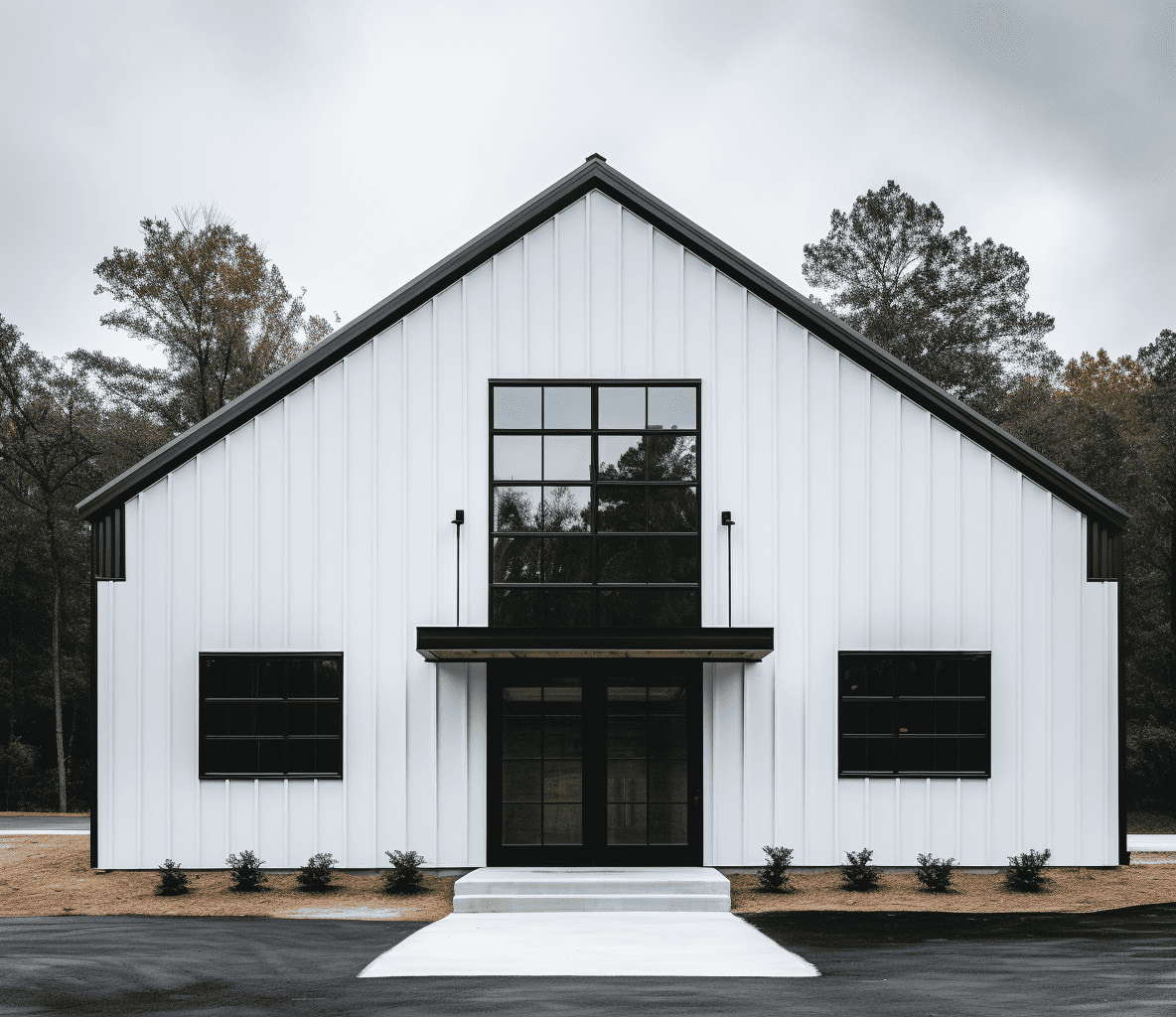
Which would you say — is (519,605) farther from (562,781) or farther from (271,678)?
A: (271,678)

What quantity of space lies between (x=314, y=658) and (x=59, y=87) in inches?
1142

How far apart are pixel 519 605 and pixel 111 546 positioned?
508 cm

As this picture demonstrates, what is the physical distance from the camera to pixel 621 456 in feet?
42.6

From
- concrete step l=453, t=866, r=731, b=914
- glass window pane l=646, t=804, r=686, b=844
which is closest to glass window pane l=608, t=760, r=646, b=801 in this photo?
glass window pane l=646, t=804, r=686, b=844

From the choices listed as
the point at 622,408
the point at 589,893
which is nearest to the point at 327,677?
the point at 589,893

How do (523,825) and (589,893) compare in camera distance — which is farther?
(523,825)

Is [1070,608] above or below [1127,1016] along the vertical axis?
above

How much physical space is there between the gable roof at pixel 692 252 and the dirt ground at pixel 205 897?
14.3 ft

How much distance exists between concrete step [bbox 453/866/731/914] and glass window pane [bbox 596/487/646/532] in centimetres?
408

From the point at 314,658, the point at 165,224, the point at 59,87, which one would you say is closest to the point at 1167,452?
the point at 314,658

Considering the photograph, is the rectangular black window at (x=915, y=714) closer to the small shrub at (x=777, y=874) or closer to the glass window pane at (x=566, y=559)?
the small shrub at (x=777, y=874)

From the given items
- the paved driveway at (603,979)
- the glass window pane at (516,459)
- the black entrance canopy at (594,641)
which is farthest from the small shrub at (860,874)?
the glass window pane at (516,459)

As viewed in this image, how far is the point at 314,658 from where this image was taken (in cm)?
1271

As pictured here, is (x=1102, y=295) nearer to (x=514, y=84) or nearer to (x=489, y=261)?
(x=489, y=261)
